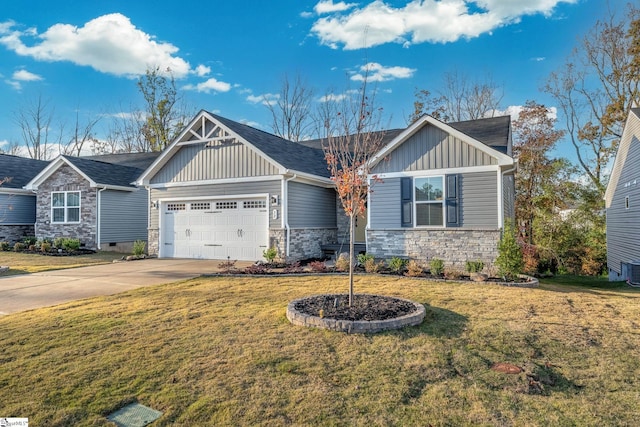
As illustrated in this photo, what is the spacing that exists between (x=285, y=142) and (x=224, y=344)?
39.7 feet

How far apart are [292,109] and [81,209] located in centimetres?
1613

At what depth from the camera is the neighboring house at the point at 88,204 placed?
57.5 ft

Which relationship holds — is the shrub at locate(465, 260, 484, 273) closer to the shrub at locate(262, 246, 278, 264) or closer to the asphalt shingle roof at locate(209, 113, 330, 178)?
the shrub at locate(262, 246, 278, 264)

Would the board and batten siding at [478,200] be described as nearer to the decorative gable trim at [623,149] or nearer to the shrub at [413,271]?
the shrub at [413,271]

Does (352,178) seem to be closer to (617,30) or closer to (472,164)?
(472,164)

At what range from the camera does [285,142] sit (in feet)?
51.9

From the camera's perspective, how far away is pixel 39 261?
13.9 meters

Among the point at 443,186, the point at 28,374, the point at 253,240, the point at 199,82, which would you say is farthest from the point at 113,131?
the point at 28,374

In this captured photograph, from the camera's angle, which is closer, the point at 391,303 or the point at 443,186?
the point at 391,303

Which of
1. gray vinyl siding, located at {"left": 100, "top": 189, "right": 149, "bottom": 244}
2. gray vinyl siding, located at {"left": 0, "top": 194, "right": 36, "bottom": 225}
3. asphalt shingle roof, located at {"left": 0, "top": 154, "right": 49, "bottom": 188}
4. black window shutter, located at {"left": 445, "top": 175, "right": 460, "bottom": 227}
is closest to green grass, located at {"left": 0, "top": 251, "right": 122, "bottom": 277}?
gray vinyl siding, located at {"left": 100, "top": 189, "right": 149, "bottom": 244}

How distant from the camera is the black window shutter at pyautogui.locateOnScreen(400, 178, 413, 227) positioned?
1135 centimetres

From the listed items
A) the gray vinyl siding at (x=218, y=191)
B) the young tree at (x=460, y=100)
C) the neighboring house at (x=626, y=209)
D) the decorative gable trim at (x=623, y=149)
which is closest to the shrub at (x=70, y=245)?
the gray vinyl siding at (x=218, y=191)

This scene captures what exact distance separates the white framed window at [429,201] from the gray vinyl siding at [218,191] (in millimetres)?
4462

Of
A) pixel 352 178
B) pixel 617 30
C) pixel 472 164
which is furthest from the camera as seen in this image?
pixel 617 30
